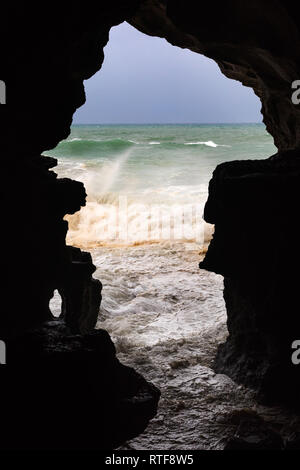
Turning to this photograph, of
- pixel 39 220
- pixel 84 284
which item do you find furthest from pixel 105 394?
pixel 84 284

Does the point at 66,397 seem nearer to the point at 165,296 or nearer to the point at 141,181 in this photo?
the point at 165,296

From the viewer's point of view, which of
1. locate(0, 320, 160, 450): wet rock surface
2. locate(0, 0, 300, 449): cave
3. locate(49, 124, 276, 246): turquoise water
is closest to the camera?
locate(0, 320, 160, 450): wet rock surface

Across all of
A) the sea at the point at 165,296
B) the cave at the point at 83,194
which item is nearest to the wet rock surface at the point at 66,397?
the cave at the point at 83,194

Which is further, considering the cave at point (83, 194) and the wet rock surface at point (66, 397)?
the cave at point (83, 194)

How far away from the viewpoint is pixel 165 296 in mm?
11031

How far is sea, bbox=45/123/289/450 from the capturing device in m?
5.74

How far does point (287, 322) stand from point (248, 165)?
7.20ft

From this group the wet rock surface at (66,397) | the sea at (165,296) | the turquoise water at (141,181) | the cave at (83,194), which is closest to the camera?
the wet rock surface at (66,397)

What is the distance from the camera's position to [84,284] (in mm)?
7578

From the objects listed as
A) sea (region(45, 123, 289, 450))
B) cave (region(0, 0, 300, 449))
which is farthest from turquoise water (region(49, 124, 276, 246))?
cave (region(0, 0, 300, 449))

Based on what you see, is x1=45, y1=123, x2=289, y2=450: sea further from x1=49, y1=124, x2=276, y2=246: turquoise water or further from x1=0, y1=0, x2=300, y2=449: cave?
x1=0, y1=0, x2=300, y2=449: cave

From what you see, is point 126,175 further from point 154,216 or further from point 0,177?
point 0,177

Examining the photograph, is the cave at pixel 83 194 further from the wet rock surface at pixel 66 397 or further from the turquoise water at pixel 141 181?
the turquoise water at pixel 141 181

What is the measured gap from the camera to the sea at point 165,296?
18.8ft
